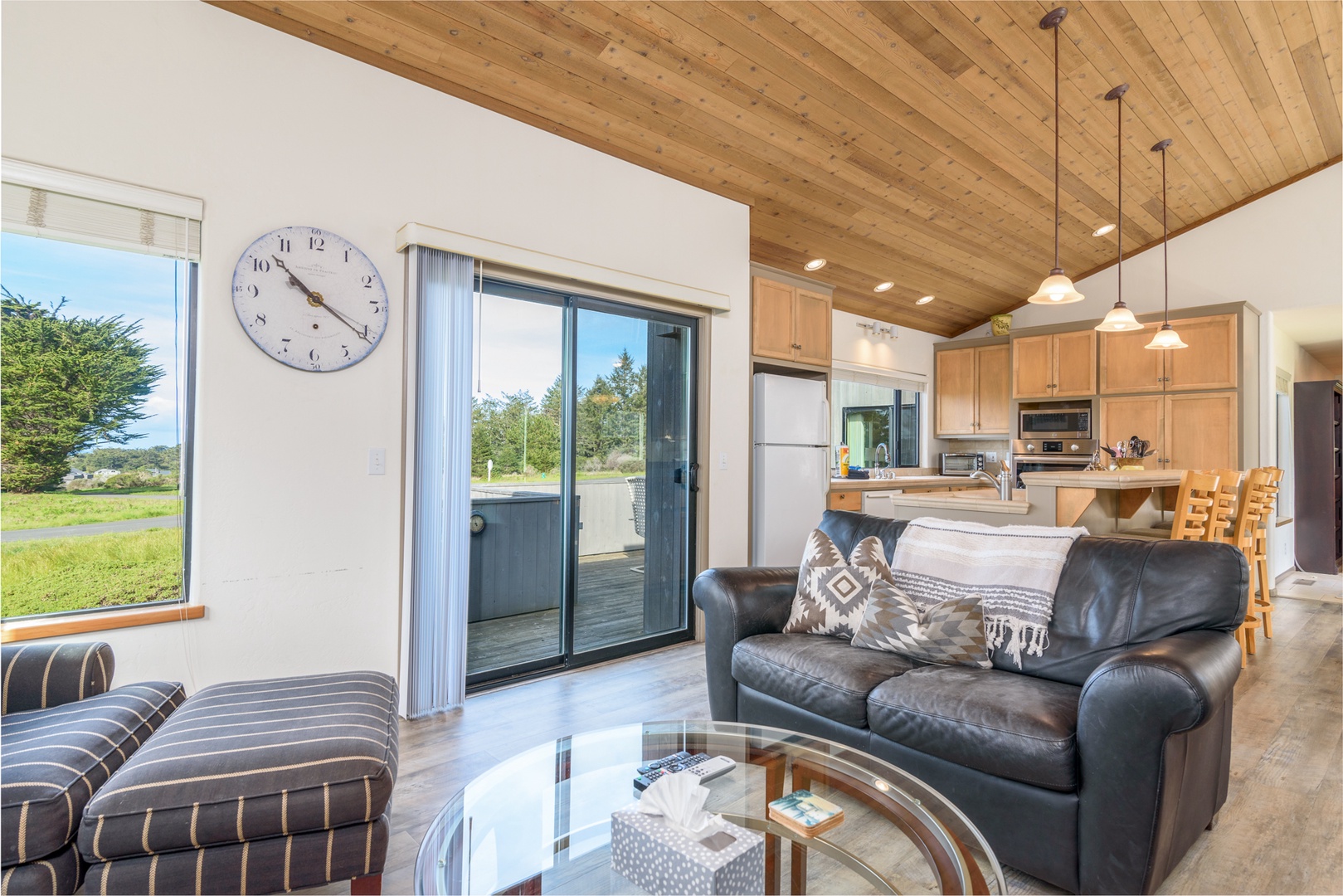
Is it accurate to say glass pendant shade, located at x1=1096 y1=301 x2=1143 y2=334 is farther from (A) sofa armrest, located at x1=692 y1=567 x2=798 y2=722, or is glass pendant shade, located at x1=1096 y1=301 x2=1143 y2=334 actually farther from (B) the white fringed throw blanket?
(A) sofa armrest, located at x1=692 y1=567 x2=798 y2=722

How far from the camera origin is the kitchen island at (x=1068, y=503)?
3293mm

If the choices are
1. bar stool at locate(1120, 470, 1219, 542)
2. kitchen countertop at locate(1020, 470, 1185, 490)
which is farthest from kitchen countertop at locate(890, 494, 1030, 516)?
bar stool at locate(1120, 470, 1219, 542)

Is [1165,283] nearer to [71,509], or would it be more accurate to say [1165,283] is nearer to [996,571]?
[996,571]

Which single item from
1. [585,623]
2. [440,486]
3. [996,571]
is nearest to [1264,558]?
[996,571]

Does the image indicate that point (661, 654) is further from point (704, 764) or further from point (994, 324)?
point (994, 324)

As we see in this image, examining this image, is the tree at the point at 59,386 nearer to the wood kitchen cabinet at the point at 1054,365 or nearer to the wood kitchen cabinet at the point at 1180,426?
the wood kitchen cabinet at the point at 1180,426

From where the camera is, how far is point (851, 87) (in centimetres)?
351

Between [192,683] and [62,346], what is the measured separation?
1.27m

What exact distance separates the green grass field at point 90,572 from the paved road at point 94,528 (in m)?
0.01

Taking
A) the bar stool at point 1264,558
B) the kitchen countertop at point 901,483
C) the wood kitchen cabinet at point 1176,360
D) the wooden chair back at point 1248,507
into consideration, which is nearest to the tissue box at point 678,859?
the kitchen countertop at point 901,483

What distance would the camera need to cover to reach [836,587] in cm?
254

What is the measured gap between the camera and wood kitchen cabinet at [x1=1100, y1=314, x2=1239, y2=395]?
5.45 meters

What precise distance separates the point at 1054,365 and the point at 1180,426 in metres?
1.14

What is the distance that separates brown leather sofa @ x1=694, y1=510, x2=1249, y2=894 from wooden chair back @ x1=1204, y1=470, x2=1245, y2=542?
1.93 meters
